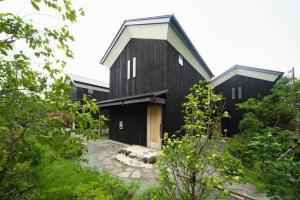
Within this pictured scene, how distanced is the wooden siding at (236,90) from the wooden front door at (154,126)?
31.8ft

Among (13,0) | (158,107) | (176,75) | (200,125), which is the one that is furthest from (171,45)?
(13,0)

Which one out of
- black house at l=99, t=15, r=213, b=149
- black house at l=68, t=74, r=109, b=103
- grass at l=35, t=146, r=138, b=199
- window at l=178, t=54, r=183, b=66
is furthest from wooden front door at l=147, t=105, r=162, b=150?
black house at l=68, t=74, r=109, b=103

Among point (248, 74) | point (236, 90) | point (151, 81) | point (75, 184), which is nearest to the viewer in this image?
point (75, 184)

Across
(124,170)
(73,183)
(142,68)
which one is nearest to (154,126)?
(124,170)

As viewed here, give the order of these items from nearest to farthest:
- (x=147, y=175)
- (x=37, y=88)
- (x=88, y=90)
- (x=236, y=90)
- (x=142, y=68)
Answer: (x=37, y=88), (x=147, y=175), (x=142, y=68), (x=236, y=90), (x=88, y=90)

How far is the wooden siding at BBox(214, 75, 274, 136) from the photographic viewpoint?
12.2m

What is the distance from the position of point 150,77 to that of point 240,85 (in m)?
10.3

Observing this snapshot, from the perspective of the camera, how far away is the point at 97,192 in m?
2.13

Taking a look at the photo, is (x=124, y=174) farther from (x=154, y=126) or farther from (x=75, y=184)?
(x=154, y=126)

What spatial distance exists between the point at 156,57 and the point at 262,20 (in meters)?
8.58

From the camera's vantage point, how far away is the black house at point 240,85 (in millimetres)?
12031

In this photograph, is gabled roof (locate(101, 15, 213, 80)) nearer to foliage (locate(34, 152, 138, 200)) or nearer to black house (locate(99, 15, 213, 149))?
black house (locate(99, 15, 213, 149))

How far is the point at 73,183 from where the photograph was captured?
3.27 m

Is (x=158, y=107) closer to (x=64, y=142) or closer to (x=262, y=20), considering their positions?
(x=64, y=142)
